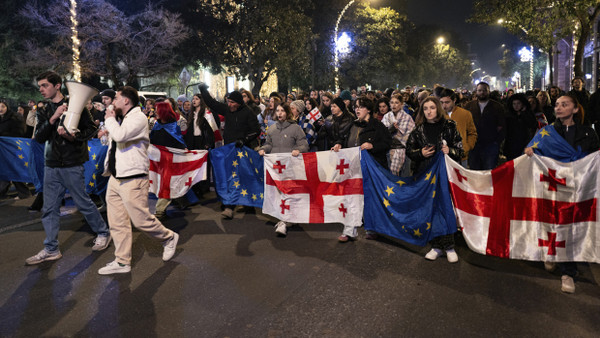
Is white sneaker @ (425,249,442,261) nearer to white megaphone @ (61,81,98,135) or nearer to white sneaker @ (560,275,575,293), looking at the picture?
white sneaker @ (560,275,575,293)

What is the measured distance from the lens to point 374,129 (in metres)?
6.06

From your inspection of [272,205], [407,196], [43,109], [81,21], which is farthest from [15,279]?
[81,21]

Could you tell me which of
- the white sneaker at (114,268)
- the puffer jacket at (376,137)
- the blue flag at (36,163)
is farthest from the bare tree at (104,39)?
the puffer jacket at (376,137)

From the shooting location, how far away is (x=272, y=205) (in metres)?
6.68

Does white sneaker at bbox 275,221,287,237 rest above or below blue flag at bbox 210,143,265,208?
below

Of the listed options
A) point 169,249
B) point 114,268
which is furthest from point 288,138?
point 114,268

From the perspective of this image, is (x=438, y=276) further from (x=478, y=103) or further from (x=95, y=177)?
(x=95, y=177)

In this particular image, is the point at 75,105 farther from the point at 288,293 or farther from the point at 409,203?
the point at 409,203

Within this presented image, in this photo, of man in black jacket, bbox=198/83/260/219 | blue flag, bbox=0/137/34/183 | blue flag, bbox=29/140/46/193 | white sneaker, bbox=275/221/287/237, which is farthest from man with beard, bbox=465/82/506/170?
blue flag, bbox=0/137/34/183

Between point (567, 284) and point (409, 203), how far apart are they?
5.98 ft

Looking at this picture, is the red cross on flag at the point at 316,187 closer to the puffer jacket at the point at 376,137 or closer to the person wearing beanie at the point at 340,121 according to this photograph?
the puffer jacket at the point at 376,137

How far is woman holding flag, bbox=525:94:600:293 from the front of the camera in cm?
459

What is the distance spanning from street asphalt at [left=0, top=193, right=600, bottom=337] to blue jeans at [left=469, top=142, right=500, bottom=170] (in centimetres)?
173

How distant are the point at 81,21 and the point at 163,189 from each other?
21.3 metres
